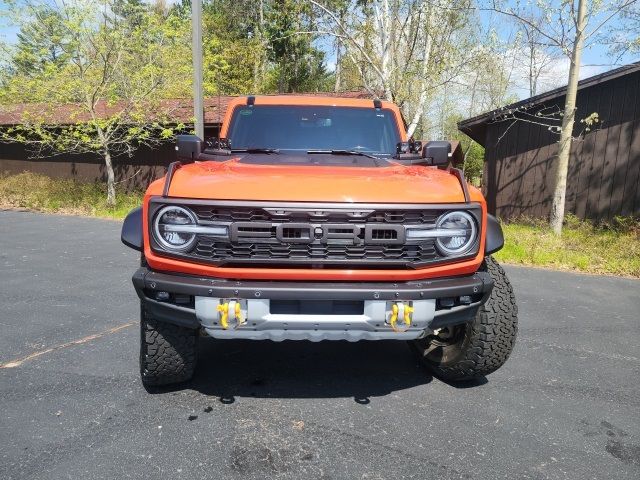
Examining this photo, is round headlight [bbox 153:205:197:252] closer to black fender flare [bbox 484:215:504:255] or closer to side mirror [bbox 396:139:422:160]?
black fender flare [bbox 484:215:504:255]

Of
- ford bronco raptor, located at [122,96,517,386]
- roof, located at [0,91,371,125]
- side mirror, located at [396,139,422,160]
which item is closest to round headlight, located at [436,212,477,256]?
ford bronco raptor, located at [122,96,517,386]

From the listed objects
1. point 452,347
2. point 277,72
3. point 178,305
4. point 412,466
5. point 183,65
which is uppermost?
point 277,72

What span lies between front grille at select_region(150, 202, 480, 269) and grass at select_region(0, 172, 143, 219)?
12485 mm

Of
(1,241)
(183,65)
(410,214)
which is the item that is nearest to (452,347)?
(410,214)

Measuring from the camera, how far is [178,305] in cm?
245

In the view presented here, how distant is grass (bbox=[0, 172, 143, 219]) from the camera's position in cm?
1476

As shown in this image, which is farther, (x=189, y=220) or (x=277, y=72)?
(x=277, y=72)

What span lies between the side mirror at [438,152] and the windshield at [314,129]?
0.47 meters

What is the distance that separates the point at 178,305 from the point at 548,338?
3.33 m

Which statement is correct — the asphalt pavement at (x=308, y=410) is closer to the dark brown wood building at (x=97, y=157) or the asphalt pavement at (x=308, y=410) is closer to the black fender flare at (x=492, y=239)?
the black fender flare at (x=492, y=239)

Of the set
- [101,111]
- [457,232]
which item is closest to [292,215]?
[457,232]

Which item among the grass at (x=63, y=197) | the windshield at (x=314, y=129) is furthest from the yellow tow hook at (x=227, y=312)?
the grass at (x=63, y=197)

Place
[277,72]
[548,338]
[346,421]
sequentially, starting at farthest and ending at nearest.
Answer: [277,72], [548,338], [346,421]

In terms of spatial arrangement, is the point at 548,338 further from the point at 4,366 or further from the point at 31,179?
the point at 31,179
